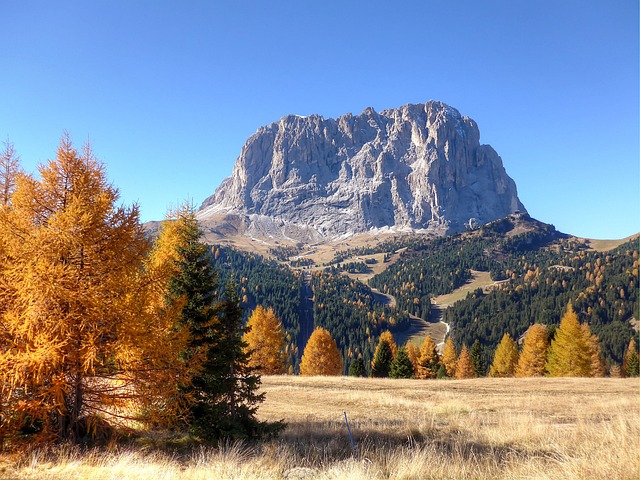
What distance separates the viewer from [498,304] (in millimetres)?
193625

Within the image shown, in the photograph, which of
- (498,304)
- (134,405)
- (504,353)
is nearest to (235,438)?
(134,405)

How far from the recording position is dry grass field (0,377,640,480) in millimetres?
6492

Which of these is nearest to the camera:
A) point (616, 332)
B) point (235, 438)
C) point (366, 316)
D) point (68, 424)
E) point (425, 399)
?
point (68, 424)

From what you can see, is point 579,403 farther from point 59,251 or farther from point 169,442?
point 59,251

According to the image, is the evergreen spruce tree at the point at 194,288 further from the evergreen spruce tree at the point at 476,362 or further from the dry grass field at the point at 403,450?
the evergreen spruce tree at the point at 476,362

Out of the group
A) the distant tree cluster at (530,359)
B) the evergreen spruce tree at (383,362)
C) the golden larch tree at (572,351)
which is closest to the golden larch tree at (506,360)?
the distant tree cluster at (530,359)

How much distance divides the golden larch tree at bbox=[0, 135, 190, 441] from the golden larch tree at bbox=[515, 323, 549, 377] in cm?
6724

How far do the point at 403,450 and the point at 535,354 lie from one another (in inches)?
2605

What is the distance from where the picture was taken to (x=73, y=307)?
1012 cm

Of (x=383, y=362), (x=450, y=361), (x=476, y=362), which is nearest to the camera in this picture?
(x=383, y=362)

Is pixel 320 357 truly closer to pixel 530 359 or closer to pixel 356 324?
pixel 530 359

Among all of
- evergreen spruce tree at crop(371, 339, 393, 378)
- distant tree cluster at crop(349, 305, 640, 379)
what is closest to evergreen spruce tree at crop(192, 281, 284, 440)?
distant tree cluster at crop(349, 305, 640, 379)

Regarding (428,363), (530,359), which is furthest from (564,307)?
(428,363)

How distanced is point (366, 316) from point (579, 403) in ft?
540
